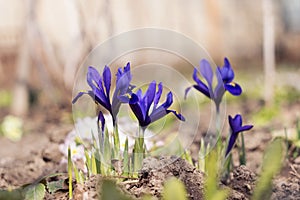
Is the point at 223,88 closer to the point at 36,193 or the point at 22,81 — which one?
the point at 36,193

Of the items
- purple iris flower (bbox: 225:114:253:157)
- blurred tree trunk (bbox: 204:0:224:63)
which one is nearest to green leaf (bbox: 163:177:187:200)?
purple iris flower (bbox: 225:114:253:157)

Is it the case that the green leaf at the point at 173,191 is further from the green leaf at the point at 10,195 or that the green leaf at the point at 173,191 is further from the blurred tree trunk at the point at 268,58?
the blurred tree trunk at the point at 268,58

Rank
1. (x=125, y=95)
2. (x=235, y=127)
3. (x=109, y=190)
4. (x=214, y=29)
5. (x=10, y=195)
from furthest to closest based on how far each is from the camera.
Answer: (x=214, y=29) → (x=235, y=127) → (x=125, y=95) → (x=10, y=195) → (x=109, y=190)

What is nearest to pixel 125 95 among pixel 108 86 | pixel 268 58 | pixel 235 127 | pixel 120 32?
pixel 108 86

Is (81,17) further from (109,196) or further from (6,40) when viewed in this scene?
(109,196)

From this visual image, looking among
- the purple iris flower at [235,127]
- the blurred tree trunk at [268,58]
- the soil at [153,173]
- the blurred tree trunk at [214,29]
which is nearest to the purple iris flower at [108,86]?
the soil at [153,173]

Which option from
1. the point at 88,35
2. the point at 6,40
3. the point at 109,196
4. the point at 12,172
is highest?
the point at 6,40

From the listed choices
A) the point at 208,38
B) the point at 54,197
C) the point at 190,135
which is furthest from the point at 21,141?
the point at 208,38
